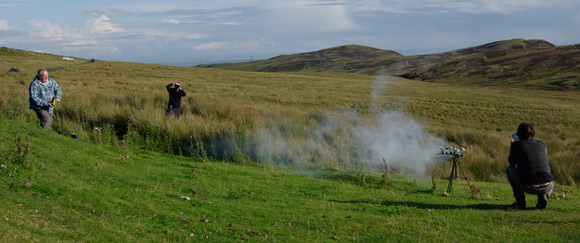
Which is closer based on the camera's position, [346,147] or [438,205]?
[438,205]

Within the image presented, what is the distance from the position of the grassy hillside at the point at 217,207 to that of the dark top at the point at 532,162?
57cm

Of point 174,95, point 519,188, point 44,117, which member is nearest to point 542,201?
point 519,188

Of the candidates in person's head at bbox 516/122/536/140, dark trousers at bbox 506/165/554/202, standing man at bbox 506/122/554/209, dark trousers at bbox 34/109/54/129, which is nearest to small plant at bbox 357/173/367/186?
dark trousers at bbox 506/165/554/202

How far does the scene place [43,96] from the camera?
1140 centimetres

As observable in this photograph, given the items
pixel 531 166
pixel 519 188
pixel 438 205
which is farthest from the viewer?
pixel 438 205

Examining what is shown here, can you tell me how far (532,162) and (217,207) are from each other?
5371 mm

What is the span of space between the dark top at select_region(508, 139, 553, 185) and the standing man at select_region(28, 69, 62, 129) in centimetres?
1113

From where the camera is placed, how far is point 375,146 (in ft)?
51.9

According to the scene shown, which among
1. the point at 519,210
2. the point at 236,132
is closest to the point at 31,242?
the point at 519,210

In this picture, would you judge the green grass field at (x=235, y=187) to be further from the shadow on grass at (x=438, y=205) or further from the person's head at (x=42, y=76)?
the person's head at (x=42, y=76)

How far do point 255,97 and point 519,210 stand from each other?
97.8ft

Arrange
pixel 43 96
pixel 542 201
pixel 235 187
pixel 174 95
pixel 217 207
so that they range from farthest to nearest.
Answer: pixel 174 95 < pixel 43 96 < pixel 235 187 < pixel 542 201 < pixel 217 207

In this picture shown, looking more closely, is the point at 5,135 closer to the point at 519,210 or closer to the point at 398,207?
the point at 398,207

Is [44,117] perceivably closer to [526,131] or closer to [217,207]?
[217,207]
